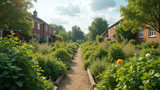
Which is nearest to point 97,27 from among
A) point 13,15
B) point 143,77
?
point 13,15

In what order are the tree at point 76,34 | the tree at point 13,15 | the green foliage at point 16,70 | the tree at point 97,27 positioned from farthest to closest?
1. the tree at point 76,34
2. the tree at point 97,27
3. the tree at point 13,15
4. the green foliage at point 16,70

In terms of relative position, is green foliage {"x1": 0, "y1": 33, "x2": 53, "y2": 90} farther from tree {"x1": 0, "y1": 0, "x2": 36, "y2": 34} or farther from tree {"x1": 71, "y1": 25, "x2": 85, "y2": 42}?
tree {"x1": 71, "y1": 25, "x2": 85, "y2": 42}

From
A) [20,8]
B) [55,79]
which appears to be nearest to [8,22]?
[20,8]

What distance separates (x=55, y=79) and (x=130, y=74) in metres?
3.92

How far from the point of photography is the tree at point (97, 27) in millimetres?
53156

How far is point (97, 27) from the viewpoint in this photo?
176ft

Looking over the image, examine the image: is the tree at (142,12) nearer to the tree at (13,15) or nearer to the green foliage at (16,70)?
the tree at (13,15)

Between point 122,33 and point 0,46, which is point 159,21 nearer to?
point 122,33

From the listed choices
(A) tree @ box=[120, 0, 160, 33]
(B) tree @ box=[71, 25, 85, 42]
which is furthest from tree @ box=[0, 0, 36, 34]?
(B) tree @ box=[71, 25, 85, 42]

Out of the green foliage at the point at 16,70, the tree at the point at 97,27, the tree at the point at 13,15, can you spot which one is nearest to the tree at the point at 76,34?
the tree at the point at 97,27

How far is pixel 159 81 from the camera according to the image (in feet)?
5.23

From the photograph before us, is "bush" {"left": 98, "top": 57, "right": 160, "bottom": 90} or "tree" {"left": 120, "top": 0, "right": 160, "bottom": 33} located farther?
"tree" {"left": 120, "top": 0, "right": 160, "bottom": 33}

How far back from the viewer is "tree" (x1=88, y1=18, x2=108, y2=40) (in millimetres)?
53156

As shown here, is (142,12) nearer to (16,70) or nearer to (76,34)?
(16,70)
